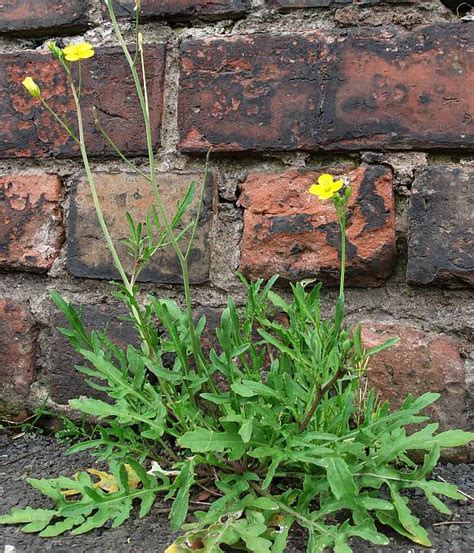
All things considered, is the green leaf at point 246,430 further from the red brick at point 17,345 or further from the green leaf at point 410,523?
the red brick at point 17,345

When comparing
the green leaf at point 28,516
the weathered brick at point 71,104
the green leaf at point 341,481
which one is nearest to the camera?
the green leaf at point 341,481

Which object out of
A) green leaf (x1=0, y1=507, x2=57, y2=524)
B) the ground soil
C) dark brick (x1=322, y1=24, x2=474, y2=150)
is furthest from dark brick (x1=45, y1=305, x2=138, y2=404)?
dark brick (x1=322, y1=24, x2=474, y2=150)

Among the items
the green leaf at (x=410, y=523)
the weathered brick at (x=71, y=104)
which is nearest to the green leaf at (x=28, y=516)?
the green leaf at (x=410, y=523)

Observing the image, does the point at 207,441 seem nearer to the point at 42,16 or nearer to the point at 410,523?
the point at 410,523

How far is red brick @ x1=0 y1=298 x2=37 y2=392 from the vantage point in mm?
994

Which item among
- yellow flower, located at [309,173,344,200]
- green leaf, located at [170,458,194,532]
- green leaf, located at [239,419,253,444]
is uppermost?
yellow flower, located at [309,173,344,200]

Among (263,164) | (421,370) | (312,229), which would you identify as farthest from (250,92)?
(421,370)

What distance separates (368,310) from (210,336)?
212mm

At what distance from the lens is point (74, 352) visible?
38.5 inches

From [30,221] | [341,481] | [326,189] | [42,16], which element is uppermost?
[42,16]

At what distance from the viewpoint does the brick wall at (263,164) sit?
0.86 metres

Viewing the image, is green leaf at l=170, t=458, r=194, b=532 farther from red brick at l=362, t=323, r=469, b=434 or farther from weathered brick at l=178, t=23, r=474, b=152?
weathered brick at l=178, t=23, r=474, b=152

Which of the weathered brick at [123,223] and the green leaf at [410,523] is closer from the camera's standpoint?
the green leaf at [410,523]

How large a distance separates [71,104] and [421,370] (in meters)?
0.61
